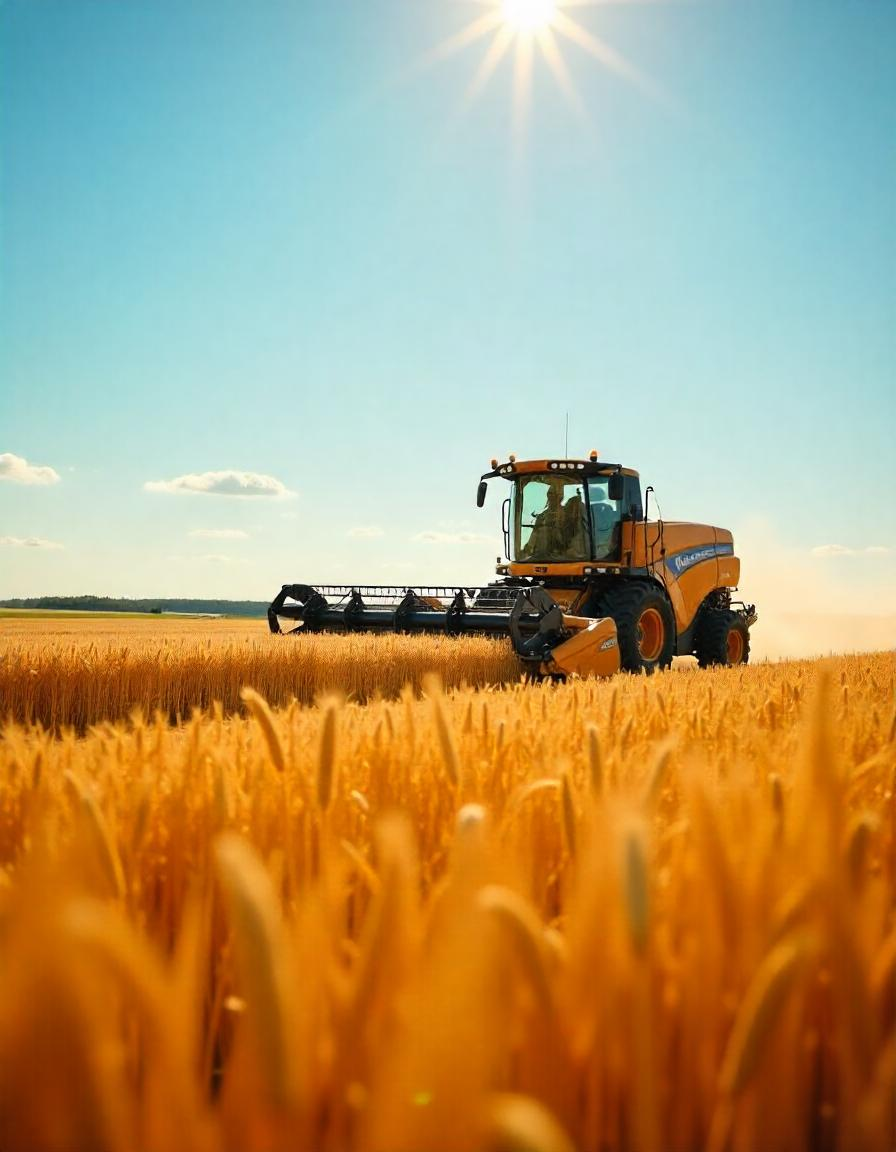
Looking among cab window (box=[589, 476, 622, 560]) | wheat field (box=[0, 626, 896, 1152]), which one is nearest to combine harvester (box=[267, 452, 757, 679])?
cab window (box=[589, 476, 622, 560])

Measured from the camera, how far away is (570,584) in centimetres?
1339

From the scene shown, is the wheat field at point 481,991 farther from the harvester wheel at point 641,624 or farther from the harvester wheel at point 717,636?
the harvester wheel at point 717,636

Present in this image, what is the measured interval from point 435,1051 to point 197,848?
4.11 ft

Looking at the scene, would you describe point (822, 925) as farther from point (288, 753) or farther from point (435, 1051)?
point (288, 753)

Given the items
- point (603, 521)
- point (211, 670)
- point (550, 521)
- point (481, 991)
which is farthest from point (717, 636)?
point (481, 991)

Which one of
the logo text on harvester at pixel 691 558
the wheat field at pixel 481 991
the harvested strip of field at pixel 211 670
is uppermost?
the logo text on harvester at pixel 691 558

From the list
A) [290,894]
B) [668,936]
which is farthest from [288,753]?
[668,936]

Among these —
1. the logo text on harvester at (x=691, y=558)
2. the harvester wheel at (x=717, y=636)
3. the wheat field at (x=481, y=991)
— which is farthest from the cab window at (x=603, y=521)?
the wheat field at (x=481, y=991)

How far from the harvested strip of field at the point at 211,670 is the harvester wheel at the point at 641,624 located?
1.78 m

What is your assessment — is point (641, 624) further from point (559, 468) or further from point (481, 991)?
point (481, 991)

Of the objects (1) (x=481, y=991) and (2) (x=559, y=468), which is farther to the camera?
(2) (x=559, y=468)

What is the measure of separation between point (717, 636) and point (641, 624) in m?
2.92

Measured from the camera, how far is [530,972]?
2.15ft

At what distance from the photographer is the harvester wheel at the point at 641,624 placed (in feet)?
40.3
